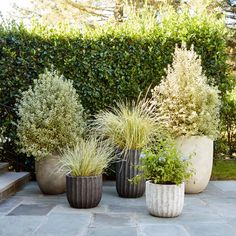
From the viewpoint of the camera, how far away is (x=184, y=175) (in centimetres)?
343

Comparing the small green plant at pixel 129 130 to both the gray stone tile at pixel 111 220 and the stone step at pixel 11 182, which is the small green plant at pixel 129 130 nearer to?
the gray stone tile at pixel 111 220

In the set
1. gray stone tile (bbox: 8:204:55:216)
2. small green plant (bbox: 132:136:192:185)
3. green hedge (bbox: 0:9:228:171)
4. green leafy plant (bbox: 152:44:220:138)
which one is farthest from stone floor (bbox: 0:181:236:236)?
green hedge (bbox: 0:9:228:171)

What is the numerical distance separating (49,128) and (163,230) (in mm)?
2054

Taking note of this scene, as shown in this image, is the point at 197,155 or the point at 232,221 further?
the point at 197,155

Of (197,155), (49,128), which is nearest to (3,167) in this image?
(49,128)

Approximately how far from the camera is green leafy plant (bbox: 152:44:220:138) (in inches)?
175

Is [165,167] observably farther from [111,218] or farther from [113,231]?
[113,231]

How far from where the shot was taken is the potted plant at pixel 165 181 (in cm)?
334

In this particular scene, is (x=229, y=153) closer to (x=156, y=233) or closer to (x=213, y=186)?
(x=213, y=186)

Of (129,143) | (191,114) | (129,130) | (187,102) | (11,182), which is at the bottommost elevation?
(11,182)

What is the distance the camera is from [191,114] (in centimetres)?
442

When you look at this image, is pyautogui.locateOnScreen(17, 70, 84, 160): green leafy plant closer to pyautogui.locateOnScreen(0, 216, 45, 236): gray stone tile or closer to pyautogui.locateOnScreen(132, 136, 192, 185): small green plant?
pyautogui.locateOnScreen(0, 216, 45, 236): gray stone tile

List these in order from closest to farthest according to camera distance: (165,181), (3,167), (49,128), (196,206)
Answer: (165,181)
(196,206)
(49,128)
(3,167)

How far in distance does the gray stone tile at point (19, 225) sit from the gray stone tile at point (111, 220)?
0.53 meters
